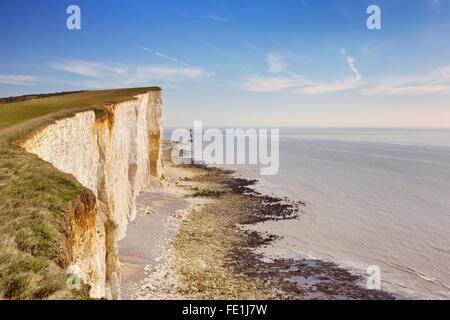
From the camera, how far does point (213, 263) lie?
15.0 metres

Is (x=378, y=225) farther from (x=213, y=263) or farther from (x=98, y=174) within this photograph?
(x=98, y=174)

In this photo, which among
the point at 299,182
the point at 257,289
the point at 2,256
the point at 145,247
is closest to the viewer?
the point at 2,256

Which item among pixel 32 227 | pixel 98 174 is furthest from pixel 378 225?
pixel 32 227

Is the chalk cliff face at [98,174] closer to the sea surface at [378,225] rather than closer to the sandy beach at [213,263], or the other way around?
the sandy beach at [213,263]

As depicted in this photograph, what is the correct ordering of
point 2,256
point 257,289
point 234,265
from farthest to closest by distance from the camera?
point 234,265, point 257,289, point 2,256

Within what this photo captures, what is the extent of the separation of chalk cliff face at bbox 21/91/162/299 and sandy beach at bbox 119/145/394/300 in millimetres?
1574

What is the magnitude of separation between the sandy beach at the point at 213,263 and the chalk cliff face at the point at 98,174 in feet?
5.16

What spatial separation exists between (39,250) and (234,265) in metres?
12.1

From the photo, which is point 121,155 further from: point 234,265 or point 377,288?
point 377,288

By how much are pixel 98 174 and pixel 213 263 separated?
23.6 ft

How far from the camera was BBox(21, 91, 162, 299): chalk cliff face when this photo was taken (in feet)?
18.3

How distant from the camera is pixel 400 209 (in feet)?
82.4

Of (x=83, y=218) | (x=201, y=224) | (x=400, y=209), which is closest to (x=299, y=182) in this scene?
(x=400, y=209)

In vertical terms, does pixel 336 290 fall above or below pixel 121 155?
below
